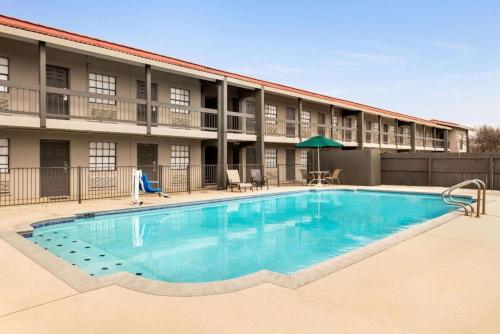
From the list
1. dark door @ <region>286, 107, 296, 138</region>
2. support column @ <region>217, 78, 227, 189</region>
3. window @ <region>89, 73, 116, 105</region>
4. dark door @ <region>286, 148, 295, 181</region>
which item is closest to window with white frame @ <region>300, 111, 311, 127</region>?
dark door @ <region>286, 107, 296, 138</region>

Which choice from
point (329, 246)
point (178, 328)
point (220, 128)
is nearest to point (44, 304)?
point (178, 328)

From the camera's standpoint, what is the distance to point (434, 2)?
1855 centimetres

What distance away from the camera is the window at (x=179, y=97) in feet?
59.3

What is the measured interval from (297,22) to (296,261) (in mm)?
19410

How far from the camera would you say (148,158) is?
56.7ft

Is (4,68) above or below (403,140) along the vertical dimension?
above

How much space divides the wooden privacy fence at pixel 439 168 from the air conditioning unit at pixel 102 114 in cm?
1566

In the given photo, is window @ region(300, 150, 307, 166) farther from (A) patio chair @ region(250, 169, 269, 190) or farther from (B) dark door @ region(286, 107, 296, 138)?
(A) patio chair @ region(250, 169, 269, 190)

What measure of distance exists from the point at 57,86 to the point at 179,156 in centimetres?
666

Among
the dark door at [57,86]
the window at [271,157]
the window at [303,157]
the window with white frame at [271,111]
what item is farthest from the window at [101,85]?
the window at [303,157]

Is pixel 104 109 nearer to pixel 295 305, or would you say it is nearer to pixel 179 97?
pixel 179 97

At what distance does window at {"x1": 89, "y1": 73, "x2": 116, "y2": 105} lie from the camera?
14953 millimetres

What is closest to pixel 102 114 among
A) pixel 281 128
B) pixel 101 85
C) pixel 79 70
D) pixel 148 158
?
pixel 101 85

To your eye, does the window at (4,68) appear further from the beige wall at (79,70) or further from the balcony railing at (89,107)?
the balcony railing at (89,107)
